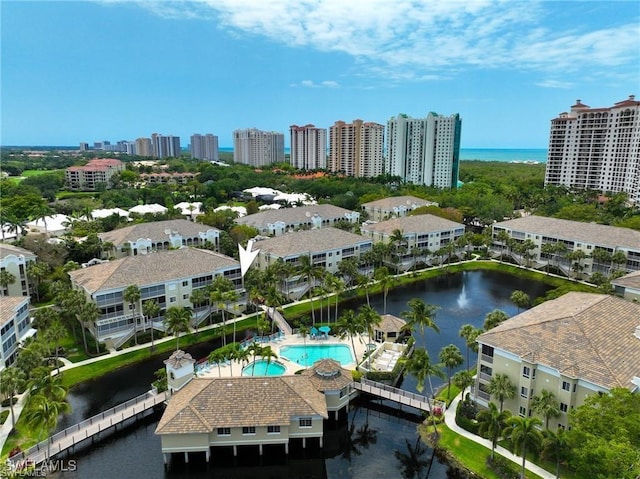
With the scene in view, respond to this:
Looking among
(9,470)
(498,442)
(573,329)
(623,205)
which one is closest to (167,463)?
(9,470)

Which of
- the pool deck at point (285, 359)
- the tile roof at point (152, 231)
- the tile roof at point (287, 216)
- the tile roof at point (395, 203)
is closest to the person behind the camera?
the pool deck at point (285, 359)

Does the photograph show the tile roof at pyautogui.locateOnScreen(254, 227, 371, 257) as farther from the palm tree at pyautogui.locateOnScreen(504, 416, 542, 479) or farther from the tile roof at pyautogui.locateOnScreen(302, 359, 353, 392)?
the palm tree at pyautogui.locateOnScreen(504, 416, 542, 479)

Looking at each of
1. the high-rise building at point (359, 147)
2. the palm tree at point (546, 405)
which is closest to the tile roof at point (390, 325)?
the palm tree at point (546, 405)

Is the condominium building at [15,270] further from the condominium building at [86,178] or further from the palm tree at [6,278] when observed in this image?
the condominium building at [86,178]

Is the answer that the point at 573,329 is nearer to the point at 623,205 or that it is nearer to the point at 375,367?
the point at 375,367

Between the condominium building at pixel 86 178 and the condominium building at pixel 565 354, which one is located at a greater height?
the condominium building at pixel 86 178

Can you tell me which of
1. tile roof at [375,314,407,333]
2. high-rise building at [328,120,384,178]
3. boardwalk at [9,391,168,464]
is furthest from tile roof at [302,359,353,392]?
high-rise building at [328,120,384,178]
